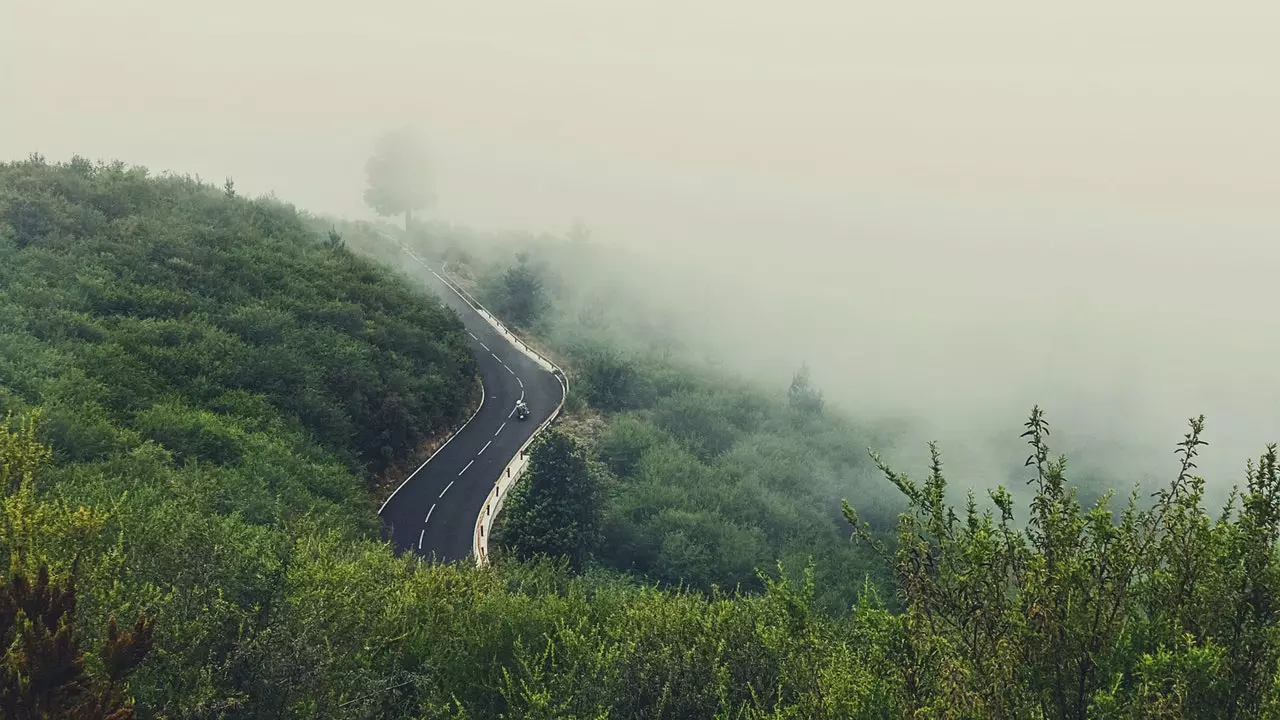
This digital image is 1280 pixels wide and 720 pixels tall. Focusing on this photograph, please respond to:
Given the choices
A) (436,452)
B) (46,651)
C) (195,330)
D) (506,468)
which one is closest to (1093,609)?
(46,651)

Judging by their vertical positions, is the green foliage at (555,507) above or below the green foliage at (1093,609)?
below

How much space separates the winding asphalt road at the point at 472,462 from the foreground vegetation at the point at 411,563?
1984 mm

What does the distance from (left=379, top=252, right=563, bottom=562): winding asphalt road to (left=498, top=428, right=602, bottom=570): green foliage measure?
237 centimetres

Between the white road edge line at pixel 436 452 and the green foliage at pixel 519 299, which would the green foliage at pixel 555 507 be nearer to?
the white road edge line at pixel 436 452

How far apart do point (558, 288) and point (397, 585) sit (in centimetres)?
6896

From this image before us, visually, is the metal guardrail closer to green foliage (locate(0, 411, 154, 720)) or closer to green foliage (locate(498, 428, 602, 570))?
green foliage (locate(498, 428, 602, 570))

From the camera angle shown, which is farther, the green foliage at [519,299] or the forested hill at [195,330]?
the green foliage at [519,299]

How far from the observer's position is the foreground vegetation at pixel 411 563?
24.5 ft

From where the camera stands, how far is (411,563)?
2206 centimetres

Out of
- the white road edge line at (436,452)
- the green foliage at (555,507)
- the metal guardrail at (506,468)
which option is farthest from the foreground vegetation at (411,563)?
the metal guardrail at (506,468)

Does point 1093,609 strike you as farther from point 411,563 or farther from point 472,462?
point 472,462

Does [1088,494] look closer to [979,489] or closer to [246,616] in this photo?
[979,489]

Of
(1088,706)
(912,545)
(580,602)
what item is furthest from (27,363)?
(1088,706)

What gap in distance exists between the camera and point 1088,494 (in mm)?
48906
